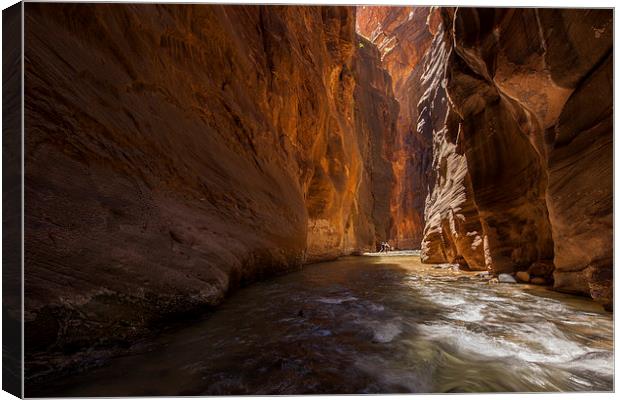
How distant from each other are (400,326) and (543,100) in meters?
3.79

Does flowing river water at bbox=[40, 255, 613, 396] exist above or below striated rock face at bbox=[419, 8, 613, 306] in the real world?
below

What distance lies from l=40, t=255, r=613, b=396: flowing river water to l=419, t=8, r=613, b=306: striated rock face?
93cm

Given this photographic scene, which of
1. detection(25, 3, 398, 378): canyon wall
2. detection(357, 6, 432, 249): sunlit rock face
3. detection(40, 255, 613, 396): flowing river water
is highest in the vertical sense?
detection(357, 6, 432, 249): sunlit rock face

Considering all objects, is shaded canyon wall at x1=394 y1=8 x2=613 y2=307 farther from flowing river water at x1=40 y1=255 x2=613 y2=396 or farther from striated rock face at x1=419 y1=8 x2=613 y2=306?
flowing river water at x1=40 y1=255 x2=613 y2=396

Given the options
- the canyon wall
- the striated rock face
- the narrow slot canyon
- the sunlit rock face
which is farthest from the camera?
the sunlit rock face

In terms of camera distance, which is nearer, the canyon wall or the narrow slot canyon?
the narrow slot canyon

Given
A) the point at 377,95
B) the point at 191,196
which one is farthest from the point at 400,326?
the point at 377,95

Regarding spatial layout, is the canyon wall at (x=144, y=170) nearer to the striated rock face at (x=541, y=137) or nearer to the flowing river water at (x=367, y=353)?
the flowing river water at (x=367, y=353)

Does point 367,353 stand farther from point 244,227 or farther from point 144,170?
point 244,227

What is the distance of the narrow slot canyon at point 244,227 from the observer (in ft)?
5.63

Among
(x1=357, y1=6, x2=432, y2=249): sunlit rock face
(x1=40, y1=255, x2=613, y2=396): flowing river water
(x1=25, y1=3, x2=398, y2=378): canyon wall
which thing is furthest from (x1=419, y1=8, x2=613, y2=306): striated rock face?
(x1=357, y1=6, x2=432, y2=249): sunlit rock face

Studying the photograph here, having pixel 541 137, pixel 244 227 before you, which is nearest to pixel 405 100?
pixel 541 137

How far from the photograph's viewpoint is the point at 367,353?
6.19 ft

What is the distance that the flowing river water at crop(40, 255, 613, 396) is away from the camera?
1559 millimetres
